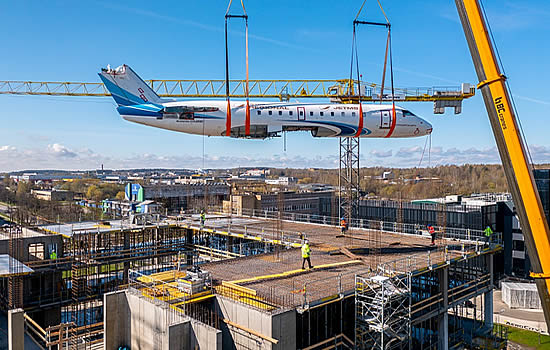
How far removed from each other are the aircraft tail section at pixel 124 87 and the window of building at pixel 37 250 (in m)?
16.1

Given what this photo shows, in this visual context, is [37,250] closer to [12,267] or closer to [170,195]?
[12,267]

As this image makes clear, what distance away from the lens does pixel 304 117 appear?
2239 cm

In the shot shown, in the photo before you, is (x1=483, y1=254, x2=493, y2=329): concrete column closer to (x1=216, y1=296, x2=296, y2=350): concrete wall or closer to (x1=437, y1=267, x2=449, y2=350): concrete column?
(x1=437, y1=267, x2=449, y2=350): concrete column

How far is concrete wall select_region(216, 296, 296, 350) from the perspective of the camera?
44.3 ft

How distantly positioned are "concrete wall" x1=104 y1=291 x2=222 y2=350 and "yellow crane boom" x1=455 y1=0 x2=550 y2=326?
886 centimetres

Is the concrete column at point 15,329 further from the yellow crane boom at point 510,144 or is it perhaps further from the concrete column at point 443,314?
the concrete column at point 443,314

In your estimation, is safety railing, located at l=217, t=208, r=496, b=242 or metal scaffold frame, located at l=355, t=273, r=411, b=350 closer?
metal scaffold frame, located at l=355, t=273, r=411, b=350

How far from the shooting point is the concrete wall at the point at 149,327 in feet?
43.9

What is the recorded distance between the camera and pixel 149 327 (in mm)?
15438

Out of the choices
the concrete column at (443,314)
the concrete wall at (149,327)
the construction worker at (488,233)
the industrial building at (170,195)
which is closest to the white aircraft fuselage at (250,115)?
the construction worker at (488,233)

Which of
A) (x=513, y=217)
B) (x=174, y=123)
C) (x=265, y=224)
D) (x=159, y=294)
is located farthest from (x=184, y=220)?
(x=513, y=217)

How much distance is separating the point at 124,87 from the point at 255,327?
13.8 m

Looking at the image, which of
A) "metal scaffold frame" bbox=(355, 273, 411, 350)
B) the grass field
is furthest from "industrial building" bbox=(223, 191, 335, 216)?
"metal scaffold frame" bbox=(355, 273, 411, 350)

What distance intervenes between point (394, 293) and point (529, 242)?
7.18 m
